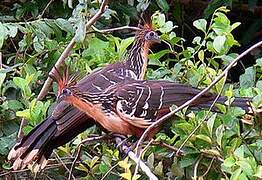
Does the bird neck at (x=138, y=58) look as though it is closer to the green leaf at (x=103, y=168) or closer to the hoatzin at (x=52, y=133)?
the hoatzin at (x=52, y=133)

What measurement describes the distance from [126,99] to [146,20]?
2.01ft

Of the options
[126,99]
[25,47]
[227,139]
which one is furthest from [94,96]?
[25,47]

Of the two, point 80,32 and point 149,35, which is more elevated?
point 80,32

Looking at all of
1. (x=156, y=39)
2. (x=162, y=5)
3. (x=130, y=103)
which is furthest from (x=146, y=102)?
(x=162, y=5)

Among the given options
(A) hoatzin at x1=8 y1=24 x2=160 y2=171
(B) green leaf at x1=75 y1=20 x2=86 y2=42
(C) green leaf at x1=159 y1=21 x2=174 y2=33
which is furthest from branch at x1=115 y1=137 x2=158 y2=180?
(C) green leaf at x1=159 y1=21 x2=174 y2=33

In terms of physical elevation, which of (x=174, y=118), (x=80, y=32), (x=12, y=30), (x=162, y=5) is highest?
(x=80, y=32)

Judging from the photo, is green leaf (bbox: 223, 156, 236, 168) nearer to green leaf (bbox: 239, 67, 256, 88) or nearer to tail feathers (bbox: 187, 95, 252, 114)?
tail feathers (bbox: 187, 95, 252, 114)

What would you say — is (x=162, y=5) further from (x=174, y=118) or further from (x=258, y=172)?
(x=258, y=172)

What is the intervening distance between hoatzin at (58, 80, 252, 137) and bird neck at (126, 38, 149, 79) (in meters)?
0.40

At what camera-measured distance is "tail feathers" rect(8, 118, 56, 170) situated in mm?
2314

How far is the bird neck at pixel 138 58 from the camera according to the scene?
2727 millimetres

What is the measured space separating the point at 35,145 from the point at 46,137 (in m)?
0.04

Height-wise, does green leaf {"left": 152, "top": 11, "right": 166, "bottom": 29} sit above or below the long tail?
above

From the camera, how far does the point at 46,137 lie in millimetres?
2316
